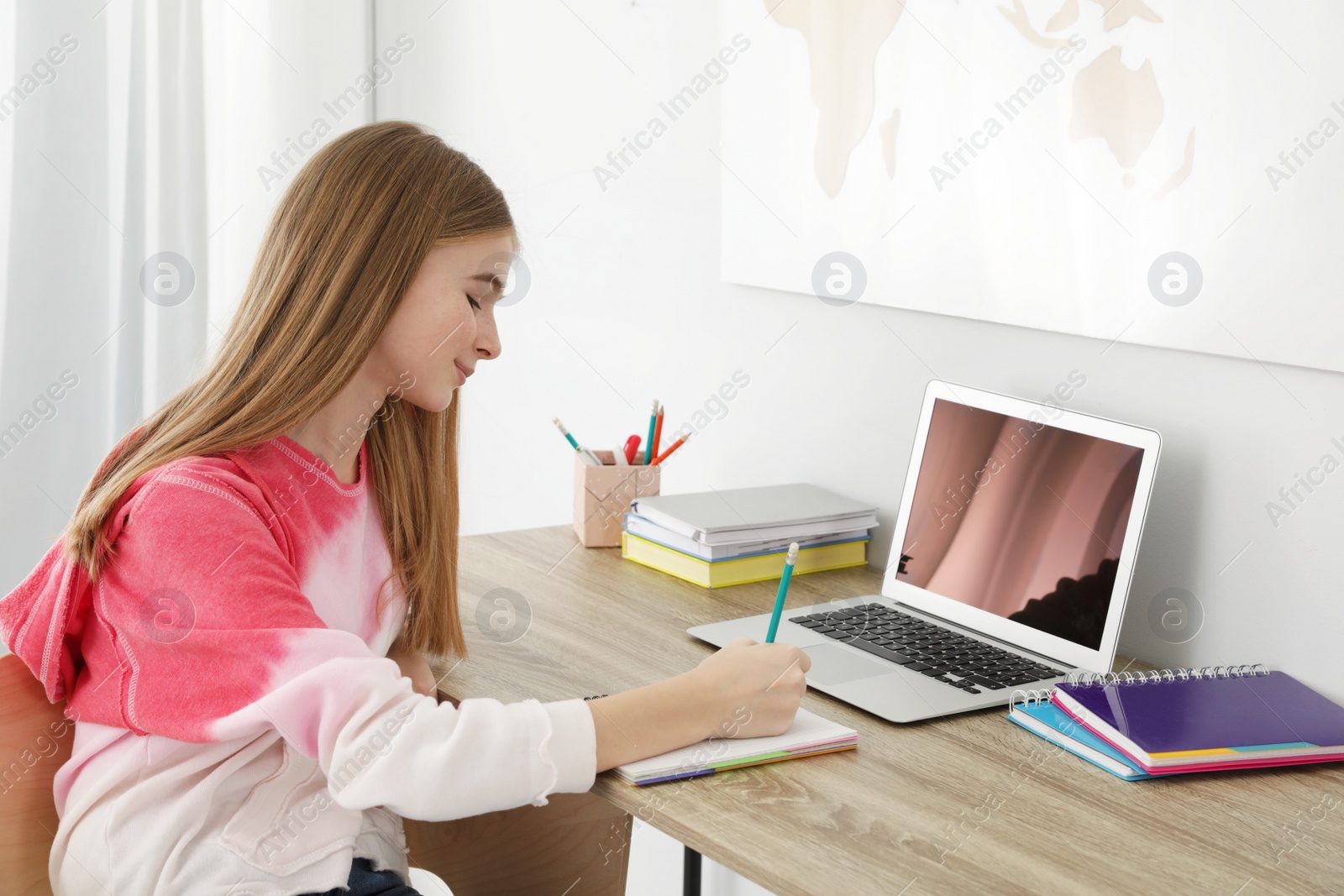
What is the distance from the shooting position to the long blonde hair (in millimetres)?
991

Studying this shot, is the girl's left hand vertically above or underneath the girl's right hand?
underneath

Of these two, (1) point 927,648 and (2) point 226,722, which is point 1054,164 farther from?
(2) point 226,722

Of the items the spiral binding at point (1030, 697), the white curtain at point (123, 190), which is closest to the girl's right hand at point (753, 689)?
the spiral binding at point (1030, 697)

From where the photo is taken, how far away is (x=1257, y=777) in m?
0.92

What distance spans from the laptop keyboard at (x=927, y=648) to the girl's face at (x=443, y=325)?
43cm

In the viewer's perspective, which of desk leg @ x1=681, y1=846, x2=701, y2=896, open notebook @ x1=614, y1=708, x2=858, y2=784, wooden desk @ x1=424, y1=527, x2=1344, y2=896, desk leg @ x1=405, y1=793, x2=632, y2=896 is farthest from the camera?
desk leg @ x1=681, y1=846, x2=701, y2=896

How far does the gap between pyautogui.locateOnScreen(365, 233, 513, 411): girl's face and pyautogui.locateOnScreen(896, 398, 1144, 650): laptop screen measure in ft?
1.65

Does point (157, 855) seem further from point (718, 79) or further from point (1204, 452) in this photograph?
point (718, 79)

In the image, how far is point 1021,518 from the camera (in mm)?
1210

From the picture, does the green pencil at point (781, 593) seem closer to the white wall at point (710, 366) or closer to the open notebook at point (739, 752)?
the open notebook at point (739, 752)

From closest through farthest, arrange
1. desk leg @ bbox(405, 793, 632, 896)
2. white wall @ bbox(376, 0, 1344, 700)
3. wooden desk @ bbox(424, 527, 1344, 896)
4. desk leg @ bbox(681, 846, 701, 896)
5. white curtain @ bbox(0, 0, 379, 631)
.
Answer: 1. wooden desk @ bbox(424, 527, 1344, 896)
2. white wall @ bbox(376, 0, 1344, 700)
3. desk leg @ bbox(405, 793, 632, 896)
4. desk leg @ bbox(681, 846, 701, 896)
5. white curtain @ bbox(0, 0, 379, 631)

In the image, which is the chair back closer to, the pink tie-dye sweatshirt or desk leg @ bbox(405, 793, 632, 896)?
the pink tie-dye sweatshirt

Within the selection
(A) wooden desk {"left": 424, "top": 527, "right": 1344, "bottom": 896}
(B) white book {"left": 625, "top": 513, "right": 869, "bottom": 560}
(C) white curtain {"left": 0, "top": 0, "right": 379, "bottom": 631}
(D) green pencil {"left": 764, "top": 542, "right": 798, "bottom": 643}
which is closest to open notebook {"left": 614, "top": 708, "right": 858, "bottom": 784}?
(A) wooden desk {"left": 424, "top": 527, "right": 1344, "bottom": 896}

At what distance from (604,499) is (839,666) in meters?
0.49
